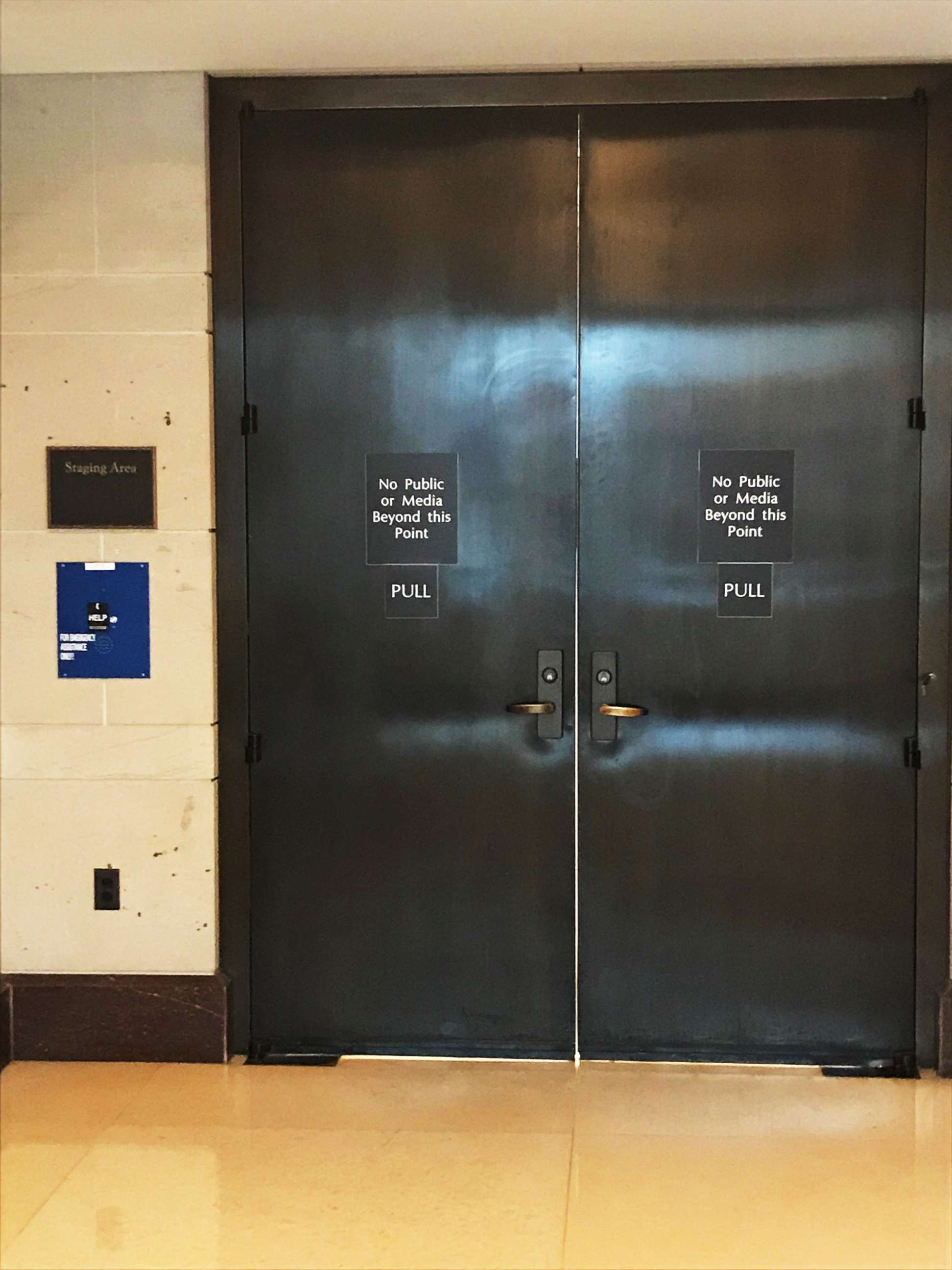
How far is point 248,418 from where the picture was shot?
3.71 metres

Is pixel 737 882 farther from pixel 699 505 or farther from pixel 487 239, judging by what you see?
pixel 487 239

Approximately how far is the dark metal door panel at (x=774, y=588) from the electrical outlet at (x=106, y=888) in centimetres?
133

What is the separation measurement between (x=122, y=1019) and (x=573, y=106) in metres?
2.85

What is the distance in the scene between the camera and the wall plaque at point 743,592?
12.0 feet

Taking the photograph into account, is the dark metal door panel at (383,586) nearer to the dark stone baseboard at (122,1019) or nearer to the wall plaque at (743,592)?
the dark stone baseboard at (122,1019)

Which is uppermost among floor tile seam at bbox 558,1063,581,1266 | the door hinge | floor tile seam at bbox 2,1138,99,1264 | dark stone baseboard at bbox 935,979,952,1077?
the door hinge

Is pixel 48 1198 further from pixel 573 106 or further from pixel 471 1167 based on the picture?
pixel 573 106

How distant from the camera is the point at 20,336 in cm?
369

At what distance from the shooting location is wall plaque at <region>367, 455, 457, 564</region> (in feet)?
12.1

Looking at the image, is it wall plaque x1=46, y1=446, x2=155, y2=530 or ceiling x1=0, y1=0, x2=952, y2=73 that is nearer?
ceiling x1=0, y1=0, x2=952, y2=73

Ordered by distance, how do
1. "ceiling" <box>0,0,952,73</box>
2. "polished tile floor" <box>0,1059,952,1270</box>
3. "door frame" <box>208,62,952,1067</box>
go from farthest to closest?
"door frame" <box>208,62,952,1067</box>, "ceiling" <box>0,0,952,73</box>, "polished tile floor" <box>0,1059,952,1270</box>

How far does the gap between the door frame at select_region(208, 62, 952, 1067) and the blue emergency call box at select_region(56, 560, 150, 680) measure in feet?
0.72

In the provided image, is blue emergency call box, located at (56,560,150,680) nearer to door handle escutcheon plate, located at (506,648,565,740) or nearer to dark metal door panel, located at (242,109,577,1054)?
dark metal door panel, located at (242,109,577,1054)

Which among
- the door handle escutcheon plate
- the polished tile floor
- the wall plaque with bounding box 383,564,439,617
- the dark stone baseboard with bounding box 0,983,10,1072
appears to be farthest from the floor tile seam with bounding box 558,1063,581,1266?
the dark stone baseboard with bounding box 0,983,10,1072
